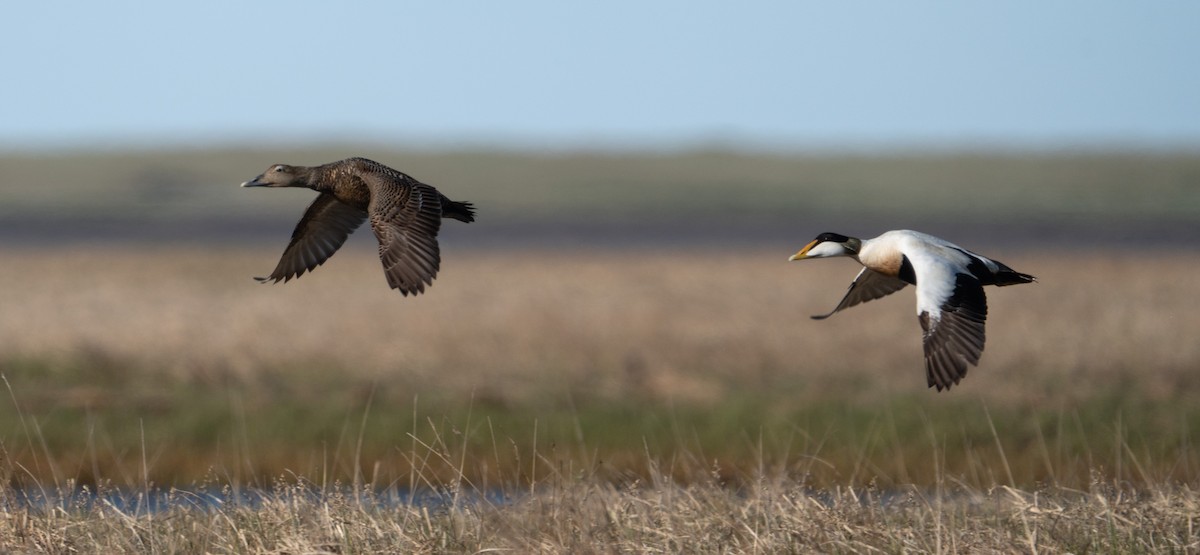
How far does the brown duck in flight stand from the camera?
7078 millimetres

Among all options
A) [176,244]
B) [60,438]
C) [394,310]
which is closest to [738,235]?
[176,244]

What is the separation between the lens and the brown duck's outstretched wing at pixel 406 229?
6969 millimetres

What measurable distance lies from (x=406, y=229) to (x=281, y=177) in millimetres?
1065

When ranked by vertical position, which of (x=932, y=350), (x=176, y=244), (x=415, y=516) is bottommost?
(x=176, y=244)

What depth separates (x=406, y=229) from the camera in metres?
7.21

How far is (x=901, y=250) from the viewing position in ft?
24.4

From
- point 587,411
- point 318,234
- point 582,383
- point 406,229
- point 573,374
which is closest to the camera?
point 406,229

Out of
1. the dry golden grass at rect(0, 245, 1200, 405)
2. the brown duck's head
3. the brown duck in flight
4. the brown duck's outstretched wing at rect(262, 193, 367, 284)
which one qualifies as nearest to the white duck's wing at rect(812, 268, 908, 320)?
the brown duck in flight

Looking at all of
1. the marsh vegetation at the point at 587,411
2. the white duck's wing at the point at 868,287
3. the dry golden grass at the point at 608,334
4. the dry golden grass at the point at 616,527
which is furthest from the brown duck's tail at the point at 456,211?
the dry golden grass at the point at 608,334

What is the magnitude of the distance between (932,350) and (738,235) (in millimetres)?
38929

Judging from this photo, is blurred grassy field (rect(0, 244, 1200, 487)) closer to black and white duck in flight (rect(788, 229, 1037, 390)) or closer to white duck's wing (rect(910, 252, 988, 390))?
black and white duck in flight (rect(788, 229, 1037, 390))

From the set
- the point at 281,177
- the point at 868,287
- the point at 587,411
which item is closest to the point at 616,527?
the point at 868,287

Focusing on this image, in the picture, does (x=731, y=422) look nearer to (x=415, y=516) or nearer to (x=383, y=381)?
(x=383, y=381)

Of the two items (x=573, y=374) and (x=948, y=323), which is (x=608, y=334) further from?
(x=948, y=323)
